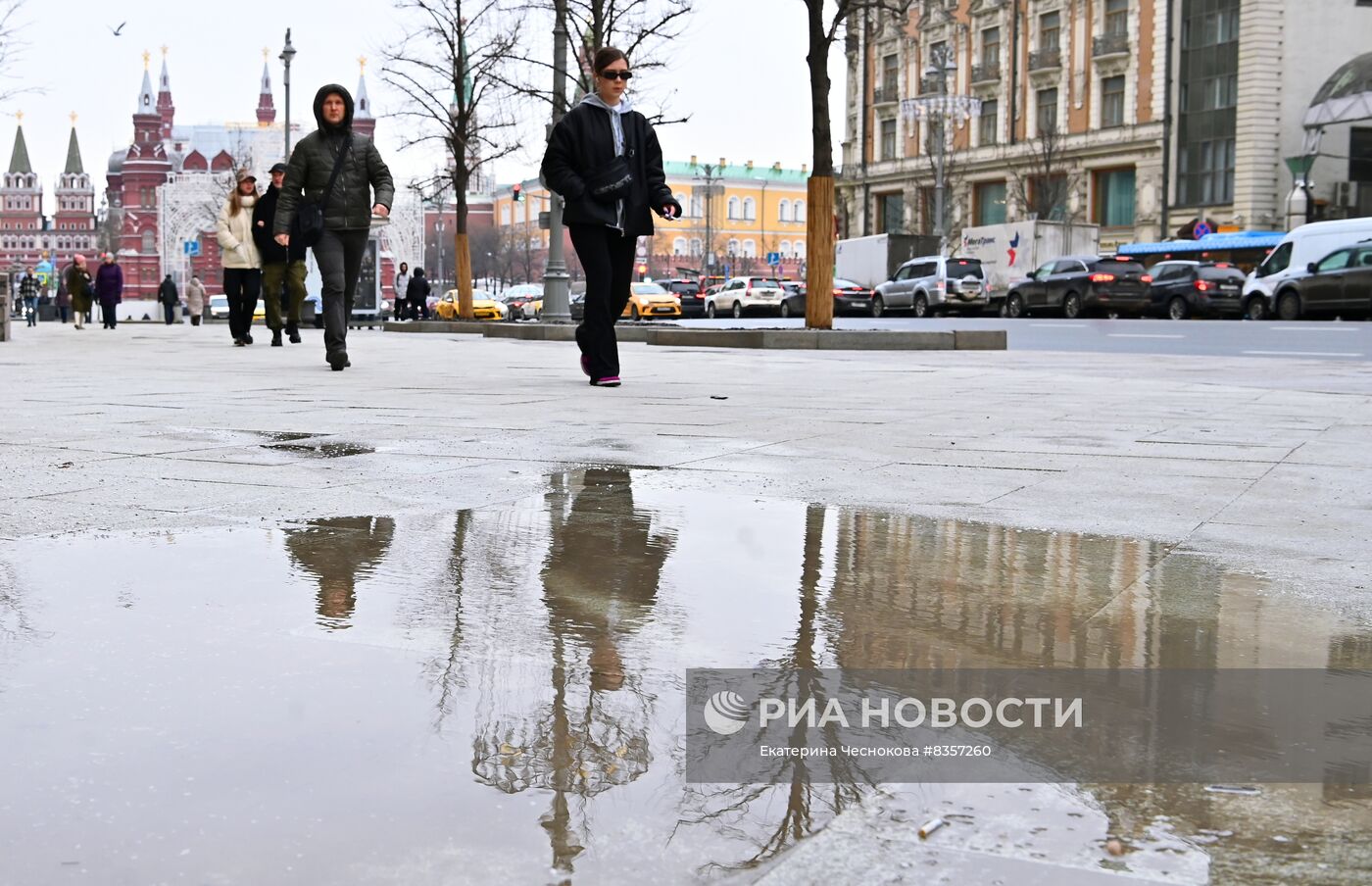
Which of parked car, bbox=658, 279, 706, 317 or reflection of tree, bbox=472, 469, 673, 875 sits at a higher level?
parked car, bbox=658, 279, 706, 317

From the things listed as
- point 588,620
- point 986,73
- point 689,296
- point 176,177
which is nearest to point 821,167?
point 588,620

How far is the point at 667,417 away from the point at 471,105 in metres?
27.8

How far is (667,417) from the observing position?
7000mm

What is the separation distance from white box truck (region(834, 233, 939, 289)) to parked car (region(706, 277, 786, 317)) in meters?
3.02

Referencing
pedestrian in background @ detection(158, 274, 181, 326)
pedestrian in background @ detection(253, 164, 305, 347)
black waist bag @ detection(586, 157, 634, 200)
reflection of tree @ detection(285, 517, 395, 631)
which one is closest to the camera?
reflection of tree @ detection(285, 517, 395, 631)

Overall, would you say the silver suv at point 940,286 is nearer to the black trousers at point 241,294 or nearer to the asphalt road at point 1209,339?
the asphalt road at point 1209,339

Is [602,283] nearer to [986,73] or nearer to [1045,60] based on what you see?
[1045,60]

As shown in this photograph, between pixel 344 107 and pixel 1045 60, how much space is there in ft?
186

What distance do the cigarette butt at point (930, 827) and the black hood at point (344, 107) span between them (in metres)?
9.72

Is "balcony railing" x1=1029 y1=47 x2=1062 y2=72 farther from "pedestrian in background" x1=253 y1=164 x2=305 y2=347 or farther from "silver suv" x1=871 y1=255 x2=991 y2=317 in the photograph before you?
"pedestrian in background" x1=253 y1=164 x2=305 y2=347

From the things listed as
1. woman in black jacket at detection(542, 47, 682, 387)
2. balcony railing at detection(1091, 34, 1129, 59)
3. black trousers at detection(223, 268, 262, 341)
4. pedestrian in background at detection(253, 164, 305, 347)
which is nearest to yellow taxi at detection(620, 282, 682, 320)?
balcony railing at detection(1091, 34, 1129, 59)

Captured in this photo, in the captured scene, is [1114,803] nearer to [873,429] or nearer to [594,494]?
[594,494]

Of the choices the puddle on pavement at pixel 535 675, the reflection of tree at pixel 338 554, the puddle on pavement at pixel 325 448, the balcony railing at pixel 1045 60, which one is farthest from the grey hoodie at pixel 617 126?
the balcony railing at pixel 1045 60

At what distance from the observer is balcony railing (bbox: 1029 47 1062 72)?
62.6 m
